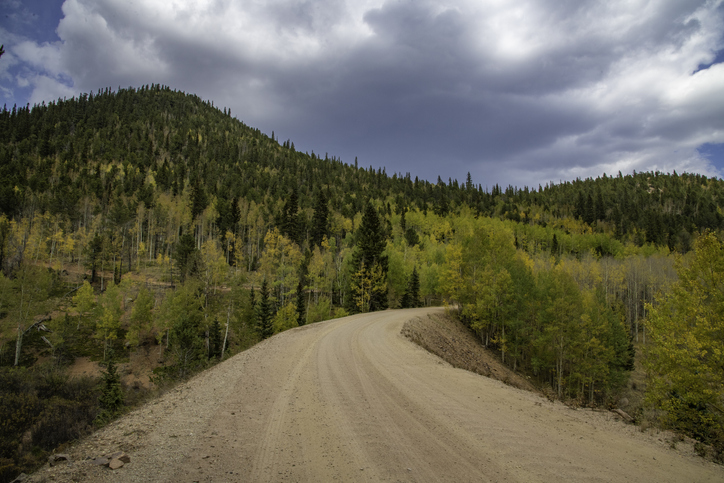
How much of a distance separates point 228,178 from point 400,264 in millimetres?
99274

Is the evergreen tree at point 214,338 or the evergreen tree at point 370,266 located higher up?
the evergreen tree at point 370,266

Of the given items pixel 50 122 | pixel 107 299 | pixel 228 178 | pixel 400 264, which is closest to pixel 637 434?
pixel 400 264

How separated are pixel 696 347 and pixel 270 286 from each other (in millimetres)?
41454

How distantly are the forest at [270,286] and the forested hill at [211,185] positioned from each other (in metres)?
1.26

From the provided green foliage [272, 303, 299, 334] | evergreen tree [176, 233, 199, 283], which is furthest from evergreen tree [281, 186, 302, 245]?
green foliage [272, 303, 299, 334]

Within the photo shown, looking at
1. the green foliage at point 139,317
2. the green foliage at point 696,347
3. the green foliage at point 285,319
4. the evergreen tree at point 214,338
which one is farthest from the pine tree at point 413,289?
the green foliage at point 139,317

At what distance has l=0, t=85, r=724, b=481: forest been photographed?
17.3m

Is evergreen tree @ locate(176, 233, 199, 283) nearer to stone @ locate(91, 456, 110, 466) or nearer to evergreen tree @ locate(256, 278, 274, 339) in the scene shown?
evergreen tree @ locate(256, 278, 274, 339)

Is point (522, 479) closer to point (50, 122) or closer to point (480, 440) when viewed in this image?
point (480, 440)

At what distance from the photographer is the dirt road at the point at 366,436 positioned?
6.40 meters

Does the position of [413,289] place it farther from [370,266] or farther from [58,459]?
[58,459]

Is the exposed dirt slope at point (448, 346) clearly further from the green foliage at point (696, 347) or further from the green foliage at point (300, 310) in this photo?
the green foliage at point (300, 310)

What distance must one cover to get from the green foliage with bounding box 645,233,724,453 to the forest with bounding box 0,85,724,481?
10cm

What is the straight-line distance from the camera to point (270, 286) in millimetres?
45531
